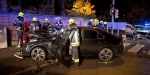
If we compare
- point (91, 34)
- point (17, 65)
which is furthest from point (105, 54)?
point (17, 65)

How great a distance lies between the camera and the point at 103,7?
4356 centimetres

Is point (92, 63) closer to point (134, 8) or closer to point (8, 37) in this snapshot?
point (8, 37)

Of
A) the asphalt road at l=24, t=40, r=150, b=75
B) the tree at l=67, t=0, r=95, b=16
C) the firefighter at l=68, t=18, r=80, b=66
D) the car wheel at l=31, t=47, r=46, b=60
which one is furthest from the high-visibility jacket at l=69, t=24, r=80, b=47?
the tree at l=67, t=0, r=95, b=16

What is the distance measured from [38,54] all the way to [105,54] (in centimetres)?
299

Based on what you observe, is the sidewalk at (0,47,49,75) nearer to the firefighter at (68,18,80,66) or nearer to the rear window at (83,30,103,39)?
the firefighter at (68,18,80,66)

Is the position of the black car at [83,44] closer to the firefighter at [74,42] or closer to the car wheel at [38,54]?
the car wheel at [38,54]

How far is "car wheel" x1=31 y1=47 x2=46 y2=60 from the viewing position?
353 inches

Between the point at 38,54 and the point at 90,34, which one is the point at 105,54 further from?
the point at 38,54

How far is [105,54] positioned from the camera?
9.55 m

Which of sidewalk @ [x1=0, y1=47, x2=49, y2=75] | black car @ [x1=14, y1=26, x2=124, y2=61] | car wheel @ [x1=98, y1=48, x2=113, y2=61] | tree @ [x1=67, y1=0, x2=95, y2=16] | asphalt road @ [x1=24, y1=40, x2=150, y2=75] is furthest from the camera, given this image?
tree @ [x1=67, y1=0, x2=95, y2=16]

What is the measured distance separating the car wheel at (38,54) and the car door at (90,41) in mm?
1662

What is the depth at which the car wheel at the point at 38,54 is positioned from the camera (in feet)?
29.4

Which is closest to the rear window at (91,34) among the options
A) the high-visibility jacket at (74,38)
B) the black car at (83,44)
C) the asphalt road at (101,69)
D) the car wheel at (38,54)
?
the black car at (83,44)

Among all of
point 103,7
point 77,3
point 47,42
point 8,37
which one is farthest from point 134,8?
point 47,42
